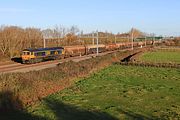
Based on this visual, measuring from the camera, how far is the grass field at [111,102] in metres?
15.4

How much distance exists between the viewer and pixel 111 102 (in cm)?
1869

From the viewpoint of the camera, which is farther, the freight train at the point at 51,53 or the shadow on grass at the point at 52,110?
the freight train at the point at 51,53

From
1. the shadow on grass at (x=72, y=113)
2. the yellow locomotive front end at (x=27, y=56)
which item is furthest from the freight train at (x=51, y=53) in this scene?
the shadow on grass at (x=72, y=113)

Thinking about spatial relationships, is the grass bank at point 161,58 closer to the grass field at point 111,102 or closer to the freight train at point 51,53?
the freight train at point 51,53

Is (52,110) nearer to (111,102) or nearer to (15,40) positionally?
(111,102)

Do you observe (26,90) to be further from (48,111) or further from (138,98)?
(138,98)

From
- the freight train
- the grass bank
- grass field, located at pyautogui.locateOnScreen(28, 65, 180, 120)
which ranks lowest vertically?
grass field, located at pyautogui.locateOnScreen(28, 65, 180, 120)

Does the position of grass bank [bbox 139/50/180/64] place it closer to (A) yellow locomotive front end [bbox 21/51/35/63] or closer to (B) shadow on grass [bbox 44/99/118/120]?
(A) yellow locomotive front end [bbox 21/51/35/63]

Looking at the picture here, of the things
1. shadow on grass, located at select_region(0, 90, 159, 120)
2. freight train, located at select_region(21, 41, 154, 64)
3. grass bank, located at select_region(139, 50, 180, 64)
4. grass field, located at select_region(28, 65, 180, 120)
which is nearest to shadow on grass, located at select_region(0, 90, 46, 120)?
shadow on grass, located at select_region(0, 90, 159, 120)

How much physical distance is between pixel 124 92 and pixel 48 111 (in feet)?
24.0

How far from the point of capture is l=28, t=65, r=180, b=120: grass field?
1537cm

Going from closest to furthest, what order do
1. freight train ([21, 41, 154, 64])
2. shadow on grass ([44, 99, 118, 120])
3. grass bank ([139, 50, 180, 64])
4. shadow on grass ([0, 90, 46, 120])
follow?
1. shadow on grass ([0, 90, 46, 120])
2. shadow on grass ([44, 99, 118, 120])
3. freight train ([21, 41, 154, 64])
4. grass bank ([139, 50, 180, 64])

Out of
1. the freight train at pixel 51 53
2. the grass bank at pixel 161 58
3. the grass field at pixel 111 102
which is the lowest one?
the grass field at pixel 111 102

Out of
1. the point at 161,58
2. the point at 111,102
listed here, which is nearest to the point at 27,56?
the point at 161,58
